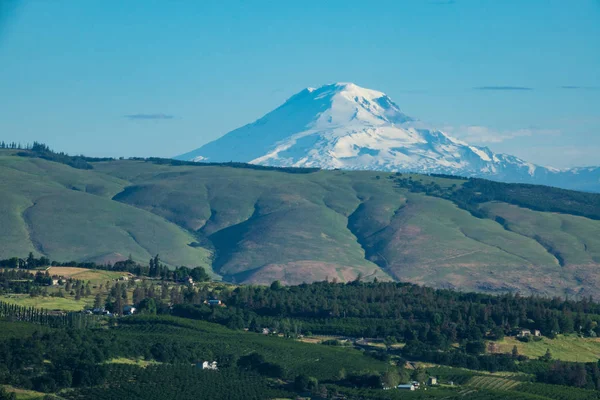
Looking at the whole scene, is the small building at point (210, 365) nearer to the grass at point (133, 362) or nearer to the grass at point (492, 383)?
the grass at point (133, 362)

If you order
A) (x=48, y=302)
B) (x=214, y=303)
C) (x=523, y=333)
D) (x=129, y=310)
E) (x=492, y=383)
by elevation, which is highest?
(x=214, y=303)

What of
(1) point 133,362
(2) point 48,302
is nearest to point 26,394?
(1) point 133,362

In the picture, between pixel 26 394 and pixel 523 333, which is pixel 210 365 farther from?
pixel 523 333

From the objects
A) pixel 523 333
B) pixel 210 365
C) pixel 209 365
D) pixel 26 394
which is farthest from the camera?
pixel 523 333

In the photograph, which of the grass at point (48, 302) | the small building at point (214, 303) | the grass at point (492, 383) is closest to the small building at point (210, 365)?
the grass at point (492, 383)

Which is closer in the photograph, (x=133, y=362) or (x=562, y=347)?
(x=133, y=362)

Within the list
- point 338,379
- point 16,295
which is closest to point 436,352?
point 338,379
